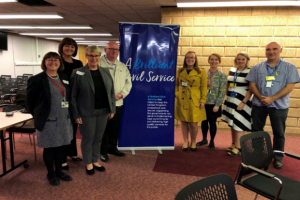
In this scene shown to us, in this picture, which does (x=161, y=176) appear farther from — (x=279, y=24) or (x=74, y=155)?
(x=279, y=24)

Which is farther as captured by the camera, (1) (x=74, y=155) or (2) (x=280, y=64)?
(1) (x=74, y=155)

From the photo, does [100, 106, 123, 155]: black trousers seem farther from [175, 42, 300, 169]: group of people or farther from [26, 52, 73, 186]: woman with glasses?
[175, 42, 300, 169]: group of people

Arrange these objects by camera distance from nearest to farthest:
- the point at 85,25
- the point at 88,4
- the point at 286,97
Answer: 1. the point at 286,97
2. the point at 88,4
3. the point at 85,25

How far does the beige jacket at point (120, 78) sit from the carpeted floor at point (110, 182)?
0.91 meters


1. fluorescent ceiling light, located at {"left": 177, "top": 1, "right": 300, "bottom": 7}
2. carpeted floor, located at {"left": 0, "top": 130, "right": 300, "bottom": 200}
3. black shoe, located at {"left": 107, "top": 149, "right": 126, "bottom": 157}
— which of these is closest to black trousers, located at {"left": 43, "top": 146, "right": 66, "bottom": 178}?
carpeted floor, located at {"left": 0, "top": 130, "right": 300, "bottom": 200}

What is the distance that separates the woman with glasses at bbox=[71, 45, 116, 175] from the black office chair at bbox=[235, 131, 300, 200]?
1.56 m

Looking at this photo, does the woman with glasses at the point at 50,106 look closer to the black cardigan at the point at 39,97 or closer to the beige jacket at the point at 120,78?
the black cardigan at the point at 39,97

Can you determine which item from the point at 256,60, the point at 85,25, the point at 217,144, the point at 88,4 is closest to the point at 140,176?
the point at 217,144

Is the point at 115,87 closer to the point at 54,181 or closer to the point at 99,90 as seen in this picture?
the point at 99,90

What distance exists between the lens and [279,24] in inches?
169

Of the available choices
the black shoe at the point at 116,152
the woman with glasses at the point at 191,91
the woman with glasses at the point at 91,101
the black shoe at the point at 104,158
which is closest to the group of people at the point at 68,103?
the woman with glasses at the point at 91,101

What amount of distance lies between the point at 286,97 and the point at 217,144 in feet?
4.90

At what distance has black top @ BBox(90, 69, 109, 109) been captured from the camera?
2494 millimetres

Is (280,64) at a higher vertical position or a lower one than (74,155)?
higher
